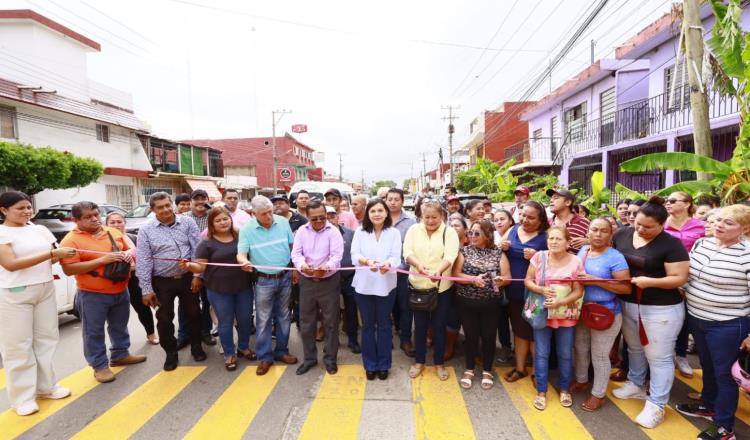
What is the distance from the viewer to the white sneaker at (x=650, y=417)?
3164 millimetres

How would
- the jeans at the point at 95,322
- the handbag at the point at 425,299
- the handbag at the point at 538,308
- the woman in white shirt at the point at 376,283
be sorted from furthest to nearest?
the jeans at the point at 95,322, the woman in white shirt at the point at 376,283, the handbag at the point at 425,299, the handbag at the point at 538,308

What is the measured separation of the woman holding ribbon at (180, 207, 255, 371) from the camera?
427cm

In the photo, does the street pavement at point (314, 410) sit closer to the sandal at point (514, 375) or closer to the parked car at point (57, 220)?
the sandal at point (514, 375)

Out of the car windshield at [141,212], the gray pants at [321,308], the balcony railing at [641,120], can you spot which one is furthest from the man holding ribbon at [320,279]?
the car windshield at [141,212]

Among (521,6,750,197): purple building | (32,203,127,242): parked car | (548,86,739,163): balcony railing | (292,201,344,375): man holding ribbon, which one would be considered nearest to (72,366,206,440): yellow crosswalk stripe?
→ (292,201,344,375): man holding ribbon

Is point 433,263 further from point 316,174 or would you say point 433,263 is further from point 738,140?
point 316,174

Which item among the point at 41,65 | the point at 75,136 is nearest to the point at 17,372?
the point at 75,136

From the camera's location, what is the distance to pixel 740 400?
3.58 metres

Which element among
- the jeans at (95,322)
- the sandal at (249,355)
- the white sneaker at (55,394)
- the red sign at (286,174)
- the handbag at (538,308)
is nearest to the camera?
the handbag at (538,308)

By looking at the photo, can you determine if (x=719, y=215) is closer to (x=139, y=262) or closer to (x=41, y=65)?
(x=139, y=262)

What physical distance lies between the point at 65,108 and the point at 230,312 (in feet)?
62.4

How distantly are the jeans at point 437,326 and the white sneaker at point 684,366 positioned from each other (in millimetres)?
2553

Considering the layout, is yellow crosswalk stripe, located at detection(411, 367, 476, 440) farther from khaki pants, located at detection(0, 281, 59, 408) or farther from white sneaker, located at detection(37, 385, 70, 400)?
khaki pants, located at detection(0, 281, 59, 408)

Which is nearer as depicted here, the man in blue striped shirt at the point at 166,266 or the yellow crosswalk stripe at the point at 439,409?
the yellow crosswalk stripe at the point at 439,409
